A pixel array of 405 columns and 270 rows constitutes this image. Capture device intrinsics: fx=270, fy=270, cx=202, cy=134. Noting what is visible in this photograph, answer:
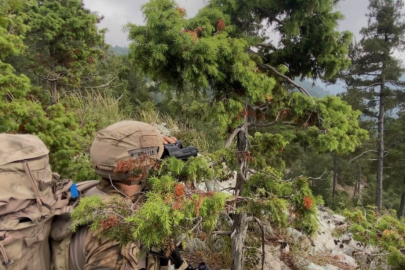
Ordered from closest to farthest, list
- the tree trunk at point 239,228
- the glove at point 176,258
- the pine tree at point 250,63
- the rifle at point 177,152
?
1. the glove at point 176,258
2. the rifle at point 177,152
3. the pine tree at point 250,63
4. the tree trunk at point 239,228

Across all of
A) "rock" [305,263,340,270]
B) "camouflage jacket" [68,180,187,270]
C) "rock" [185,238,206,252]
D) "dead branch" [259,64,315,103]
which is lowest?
"rock" [305,263,340,270]

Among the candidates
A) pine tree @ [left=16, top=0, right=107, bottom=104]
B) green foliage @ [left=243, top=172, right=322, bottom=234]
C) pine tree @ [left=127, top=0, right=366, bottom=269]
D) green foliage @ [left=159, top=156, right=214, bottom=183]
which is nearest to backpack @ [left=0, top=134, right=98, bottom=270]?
green foliage @ [left=159, top=156, right=214, bottom=183]

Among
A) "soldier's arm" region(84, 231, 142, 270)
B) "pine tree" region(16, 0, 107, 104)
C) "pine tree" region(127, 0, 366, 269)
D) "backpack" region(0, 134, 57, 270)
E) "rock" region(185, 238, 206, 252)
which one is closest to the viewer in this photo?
"backpack" region(0, 134, 57, 270)

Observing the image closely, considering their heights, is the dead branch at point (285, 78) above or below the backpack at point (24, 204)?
above

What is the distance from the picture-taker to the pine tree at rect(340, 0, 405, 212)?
481 inches

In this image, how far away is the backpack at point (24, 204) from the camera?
45.9 inches

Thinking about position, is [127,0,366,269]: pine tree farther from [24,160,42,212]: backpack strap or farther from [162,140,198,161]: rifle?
[24,160,42,212]: backpack strap

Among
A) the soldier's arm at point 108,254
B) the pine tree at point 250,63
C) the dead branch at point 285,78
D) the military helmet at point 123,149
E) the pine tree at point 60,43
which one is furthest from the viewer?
the pine tree at point 60,43

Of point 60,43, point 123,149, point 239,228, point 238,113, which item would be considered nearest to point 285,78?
point 238,113

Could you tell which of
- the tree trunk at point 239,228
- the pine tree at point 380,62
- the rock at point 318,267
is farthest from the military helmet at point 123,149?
the pine tree at point 380,62

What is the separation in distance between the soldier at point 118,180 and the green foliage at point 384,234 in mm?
2806

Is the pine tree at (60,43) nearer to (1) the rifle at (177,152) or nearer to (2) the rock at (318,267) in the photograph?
(1) the rifle at (177,152)

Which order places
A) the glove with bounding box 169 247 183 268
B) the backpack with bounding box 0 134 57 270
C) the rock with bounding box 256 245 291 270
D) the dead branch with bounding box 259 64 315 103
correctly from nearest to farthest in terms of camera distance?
1. the backpack with bounding box 0 134 57 270
2. the glove with bounding box 169 247 183 268
3. the dead branch with bounding box 259 64 315 103
4. the rock with bounding box 256 245 291 270

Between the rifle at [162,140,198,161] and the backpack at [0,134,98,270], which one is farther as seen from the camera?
the rifle at [162,140,198,161]
